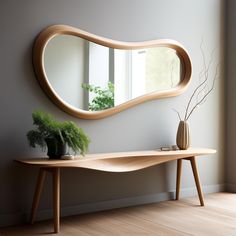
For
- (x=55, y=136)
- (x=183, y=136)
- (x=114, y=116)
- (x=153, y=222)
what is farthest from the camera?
(x=183, y=136)

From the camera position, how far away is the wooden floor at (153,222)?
2.94m

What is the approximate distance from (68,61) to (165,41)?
3.46ft

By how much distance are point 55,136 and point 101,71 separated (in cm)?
80

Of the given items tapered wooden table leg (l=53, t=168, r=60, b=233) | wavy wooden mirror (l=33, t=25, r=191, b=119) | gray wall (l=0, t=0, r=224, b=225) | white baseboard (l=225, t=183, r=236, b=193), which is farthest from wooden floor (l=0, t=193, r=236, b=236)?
wavy wooden mirror (l=33, t=25, r=191, b=119)

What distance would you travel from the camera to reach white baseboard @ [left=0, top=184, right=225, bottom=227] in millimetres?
3133

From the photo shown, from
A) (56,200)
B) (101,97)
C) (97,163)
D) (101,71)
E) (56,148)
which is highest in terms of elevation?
(101,71)

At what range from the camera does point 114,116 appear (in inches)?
144

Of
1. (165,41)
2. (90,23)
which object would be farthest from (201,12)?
(90,23)

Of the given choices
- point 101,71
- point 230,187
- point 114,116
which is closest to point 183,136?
point 114,116

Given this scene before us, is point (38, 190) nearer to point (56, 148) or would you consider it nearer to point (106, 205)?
point (56, 148)

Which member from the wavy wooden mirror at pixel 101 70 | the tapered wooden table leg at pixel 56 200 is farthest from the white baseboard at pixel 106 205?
the wavy wooden mirror at pixel 101 70

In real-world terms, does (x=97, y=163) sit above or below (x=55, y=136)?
below

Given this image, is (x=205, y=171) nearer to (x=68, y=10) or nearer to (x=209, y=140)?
(x=209, y=140)

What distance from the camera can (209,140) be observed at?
438 centimetres
